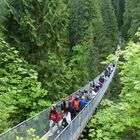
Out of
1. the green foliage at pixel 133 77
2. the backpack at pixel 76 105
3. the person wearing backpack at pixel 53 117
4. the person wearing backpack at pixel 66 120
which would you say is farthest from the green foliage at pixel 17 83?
the green foliage at pixel 133 77

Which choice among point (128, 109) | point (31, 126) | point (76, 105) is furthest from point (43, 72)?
point (128, 109)

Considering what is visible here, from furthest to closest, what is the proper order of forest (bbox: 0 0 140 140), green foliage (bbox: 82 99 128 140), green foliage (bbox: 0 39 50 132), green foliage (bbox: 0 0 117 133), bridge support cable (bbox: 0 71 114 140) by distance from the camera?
green foliage (bbox: 0 0 117 133)
green foliage (bbox: 0 39 50 132)
green foliage (bbox: 82 99 128 140)
forest (bbox: 0 0 140 140)
bridge support cable (bbox: 0 71 114 140)

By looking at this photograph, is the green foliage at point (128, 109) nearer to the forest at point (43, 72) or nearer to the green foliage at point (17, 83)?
the forest at point (43, 72)

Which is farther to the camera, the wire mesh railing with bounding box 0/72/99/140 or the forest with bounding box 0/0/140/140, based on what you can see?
the forest with bounding box 0/0/140/140

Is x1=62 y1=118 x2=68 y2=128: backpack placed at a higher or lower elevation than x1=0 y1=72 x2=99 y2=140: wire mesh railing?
lower

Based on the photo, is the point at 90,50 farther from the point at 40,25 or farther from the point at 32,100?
the point at 32,100

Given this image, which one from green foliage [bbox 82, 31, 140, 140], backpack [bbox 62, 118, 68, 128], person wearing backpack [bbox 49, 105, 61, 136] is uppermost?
green foliage [bbox 82, 31, 140, 140]

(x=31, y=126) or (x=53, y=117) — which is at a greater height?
(x=31, y=126)

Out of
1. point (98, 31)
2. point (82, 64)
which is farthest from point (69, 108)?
point (98, 31)

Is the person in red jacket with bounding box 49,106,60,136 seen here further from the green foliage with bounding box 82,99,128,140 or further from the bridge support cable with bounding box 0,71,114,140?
the green foliage with bounding box 82,99,128,140

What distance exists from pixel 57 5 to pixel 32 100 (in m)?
8.01

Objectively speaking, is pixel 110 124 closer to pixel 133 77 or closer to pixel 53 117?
pixel 133 77

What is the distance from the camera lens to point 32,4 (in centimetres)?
1888

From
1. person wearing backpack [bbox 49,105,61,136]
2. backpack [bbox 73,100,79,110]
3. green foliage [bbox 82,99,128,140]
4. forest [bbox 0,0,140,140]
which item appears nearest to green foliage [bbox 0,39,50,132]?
forest [bbox 0,0,140,140]
